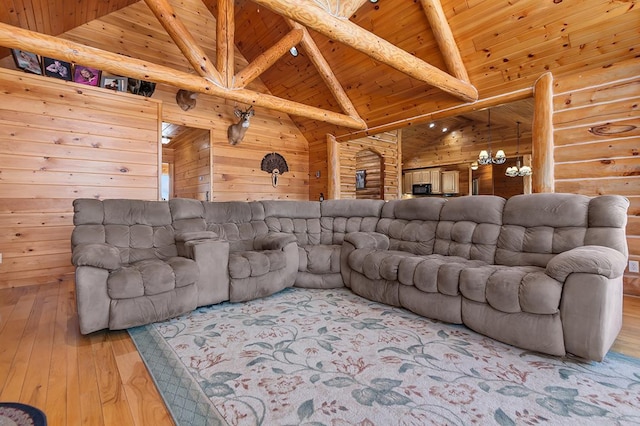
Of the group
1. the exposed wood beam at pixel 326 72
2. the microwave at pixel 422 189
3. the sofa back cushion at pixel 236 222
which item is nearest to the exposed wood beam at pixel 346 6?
the exposed wood beam at pixel 326 72

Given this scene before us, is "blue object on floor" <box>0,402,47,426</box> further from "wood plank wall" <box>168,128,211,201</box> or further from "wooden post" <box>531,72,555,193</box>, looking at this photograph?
"wooden post" <box>531,72,555,193</box>

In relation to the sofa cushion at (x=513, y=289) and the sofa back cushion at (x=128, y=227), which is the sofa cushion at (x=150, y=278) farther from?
the sofa cushion at (x=513, y=289)

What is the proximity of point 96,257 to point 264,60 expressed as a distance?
3.25m

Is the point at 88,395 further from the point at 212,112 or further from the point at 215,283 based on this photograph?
the point at 212,112

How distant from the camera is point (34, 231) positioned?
142 inches

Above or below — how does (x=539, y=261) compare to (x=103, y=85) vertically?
below

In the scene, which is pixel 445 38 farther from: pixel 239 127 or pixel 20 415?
pixel 20 415

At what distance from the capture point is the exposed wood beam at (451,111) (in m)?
3.74

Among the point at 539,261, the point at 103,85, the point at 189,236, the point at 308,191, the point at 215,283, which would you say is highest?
the point at 103,85

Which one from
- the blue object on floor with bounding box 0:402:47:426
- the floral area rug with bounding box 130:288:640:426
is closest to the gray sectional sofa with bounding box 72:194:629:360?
the floral area rug with bounding box 130:288:640:426

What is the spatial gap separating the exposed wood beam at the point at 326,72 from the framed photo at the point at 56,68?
3067 millimetres

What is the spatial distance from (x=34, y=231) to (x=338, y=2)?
432 centimetres

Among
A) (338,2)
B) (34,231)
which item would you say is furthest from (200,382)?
(34,231)

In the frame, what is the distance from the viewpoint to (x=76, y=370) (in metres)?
1.69
